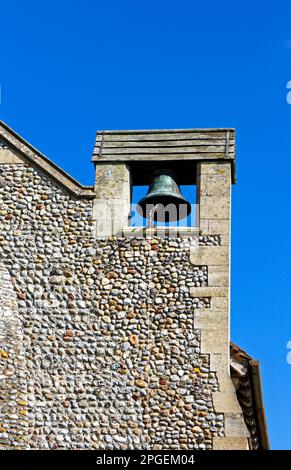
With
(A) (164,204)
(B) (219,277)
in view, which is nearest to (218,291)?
(B) (219,277)

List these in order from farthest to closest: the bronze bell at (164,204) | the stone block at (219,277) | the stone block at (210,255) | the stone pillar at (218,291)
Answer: the bronze bell at (164,204)
the stone block at (210,255)
the stone block at (219,277)
the stone pillar at (218,291)

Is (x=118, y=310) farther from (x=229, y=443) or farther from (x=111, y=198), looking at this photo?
(x=229, y=443)

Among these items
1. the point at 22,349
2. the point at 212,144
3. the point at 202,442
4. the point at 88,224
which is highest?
the point at 212,144

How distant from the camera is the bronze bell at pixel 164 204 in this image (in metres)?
16.9

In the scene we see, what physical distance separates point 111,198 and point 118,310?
1.66 metres

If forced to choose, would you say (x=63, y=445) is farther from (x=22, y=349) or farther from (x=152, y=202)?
(x=152, y=202)

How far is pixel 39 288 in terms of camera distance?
16.4m

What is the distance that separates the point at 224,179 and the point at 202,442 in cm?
366

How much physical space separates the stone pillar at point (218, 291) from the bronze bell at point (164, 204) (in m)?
0.30

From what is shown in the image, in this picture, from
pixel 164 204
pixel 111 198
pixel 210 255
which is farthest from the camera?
pixel 164 204

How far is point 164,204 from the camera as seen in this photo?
670 inches

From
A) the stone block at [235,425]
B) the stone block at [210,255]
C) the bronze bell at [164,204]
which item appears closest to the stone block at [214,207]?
the bronze bell at [164,204]

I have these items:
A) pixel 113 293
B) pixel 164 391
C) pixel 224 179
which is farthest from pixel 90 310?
pixel 224 179

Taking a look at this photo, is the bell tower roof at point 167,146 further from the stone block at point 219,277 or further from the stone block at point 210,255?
the stone block at point 219,277
